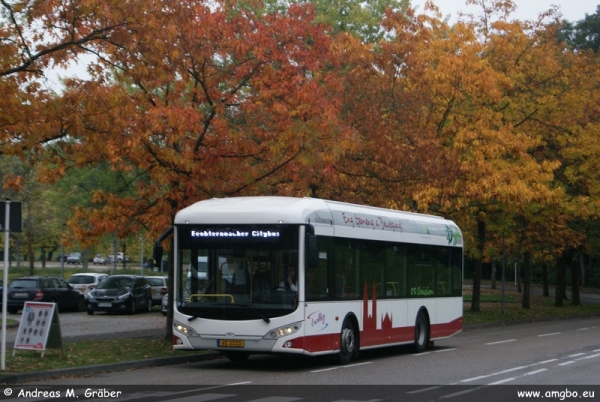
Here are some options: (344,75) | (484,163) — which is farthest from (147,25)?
(484,163)

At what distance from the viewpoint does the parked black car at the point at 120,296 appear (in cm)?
3691

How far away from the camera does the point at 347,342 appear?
707 inches

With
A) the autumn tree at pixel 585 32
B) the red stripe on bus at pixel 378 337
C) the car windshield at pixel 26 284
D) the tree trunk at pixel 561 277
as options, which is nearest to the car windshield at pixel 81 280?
the car windshield at pixel 26 284

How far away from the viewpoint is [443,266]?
22.9 m

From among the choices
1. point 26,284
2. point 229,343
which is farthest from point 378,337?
point 26,284

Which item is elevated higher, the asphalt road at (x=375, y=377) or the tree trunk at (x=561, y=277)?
the tree trunk at (x=561, y=277)

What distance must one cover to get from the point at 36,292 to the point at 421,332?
65.0 ft

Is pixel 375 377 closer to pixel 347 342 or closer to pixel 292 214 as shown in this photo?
pixel 347 342

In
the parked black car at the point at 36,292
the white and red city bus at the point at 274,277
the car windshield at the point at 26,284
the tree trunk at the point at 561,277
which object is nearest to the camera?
the white and red city bus at the point at 274,277

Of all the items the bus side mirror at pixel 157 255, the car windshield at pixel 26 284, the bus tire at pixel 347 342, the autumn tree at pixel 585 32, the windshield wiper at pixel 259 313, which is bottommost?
the bus tire at pixel 347 342

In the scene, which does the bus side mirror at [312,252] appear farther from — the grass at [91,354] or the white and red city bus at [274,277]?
the grass at [91,354]

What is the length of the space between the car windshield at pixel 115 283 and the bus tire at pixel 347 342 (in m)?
21.2

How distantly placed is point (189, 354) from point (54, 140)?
18.9ft

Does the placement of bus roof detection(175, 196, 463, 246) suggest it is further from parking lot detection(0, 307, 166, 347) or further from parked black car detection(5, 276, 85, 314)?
parked black car detection(5, 276, 85, 314)
